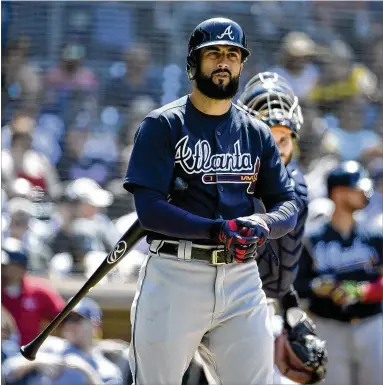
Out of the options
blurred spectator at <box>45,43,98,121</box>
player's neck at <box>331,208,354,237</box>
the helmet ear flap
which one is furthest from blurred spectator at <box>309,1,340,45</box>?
the helmet ear flap

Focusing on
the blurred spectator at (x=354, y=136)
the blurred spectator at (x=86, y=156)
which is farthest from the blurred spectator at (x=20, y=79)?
Answer: the blurred spectator at (x=354, y=136)

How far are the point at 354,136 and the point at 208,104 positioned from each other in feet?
14.5

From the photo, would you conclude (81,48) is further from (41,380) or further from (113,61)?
(41,380)

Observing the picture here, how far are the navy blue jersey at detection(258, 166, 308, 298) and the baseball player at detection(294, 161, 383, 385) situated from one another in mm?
1223

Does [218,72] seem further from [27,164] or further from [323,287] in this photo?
[27,164]

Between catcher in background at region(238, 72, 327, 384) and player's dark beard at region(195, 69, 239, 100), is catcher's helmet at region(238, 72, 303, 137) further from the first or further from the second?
player's dark beard at region(195, 69, 239, 100)

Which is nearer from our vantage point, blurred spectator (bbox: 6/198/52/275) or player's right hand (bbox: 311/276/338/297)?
player's right hand (bbox: 311/276/338/297)

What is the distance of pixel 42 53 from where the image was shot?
320 inches

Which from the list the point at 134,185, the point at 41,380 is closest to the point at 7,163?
the point at 41,380

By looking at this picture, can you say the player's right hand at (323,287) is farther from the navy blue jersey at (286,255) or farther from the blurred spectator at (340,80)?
the blurred spectator at (340,80)

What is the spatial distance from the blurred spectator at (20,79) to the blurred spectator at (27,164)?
24 cm

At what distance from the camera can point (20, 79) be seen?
7.91 meters

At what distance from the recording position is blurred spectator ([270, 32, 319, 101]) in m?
8.23

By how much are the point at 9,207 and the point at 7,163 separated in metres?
0.57
